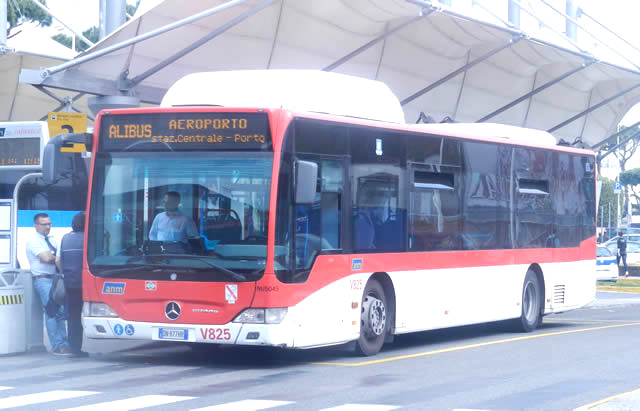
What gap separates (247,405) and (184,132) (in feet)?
Result: 13.0

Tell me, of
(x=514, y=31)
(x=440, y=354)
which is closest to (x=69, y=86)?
(x=440, y=354)

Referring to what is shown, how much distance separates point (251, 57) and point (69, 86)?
5166mm

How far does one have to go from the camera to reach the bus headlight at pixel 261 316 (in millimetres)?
11672

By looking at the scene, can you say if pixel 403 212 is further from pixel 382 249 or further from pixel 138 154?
pixel 138 154

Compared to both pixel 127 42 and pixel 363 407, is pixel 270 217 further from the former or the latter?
pixel 127 42

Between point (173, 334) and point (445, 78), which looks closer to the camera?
point (173, 334)

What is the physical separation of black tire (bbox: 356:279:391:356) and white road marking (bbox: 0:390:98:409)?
4116 millimetres

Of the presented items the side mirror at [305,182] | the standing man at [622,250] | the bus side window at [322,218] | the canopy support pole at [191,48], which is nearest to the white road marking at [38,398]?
the bus side window at [322,218]

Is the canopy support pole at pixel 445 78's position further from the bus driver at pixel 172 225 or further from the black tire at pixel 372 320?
the bus driver at pixel 172 225

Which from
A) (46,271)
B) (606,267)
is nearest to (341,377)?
(46,271)

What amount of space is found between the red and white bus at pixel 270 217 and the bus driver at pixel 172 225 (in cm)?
Result: 3

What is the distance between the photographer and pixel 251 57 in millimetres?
24250

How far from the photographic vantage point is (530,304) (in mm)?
18219

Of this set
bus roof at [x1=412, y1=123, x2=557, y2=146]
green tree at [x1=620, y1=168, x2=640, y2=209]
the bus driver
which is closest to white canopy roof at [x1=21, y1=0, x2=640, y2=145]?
bus roof at [x1=412, y1=123, x2=557, y2=146]
